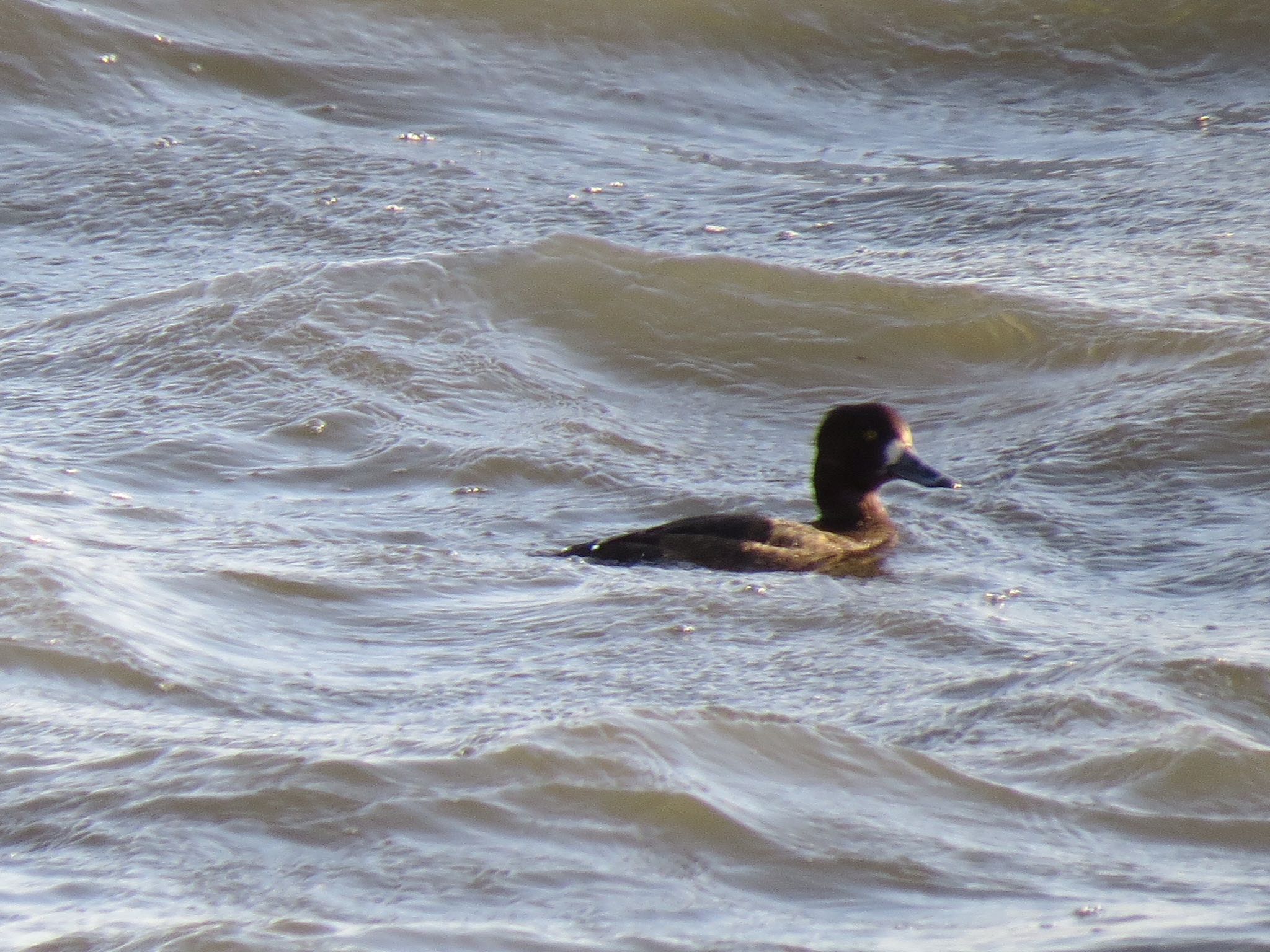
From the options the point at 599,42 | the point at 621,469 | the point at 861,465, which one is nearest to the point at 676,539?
the point at 861,465

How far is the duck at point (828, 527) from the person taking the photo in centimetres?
633

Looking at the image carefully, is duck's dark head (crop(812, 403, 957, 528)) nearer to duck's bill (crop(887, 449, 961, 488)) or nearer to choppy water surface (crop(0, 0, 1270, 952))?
duck's bill (crop(887, 449, 961, 488))

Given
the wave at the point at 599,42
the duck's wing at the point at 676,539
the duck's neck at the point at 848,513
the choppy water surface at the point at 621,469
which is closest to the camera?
the choppy water surface at the point at 621,469

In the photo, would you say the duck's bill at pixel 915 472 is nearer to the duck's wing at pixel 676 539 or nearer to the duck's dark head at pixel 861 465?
the duck's dark head at pixel 861 465

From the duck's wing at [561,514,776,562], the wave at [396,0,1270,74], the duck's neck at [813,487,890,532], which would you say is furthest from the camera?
the wave at [396,0,1270,74]

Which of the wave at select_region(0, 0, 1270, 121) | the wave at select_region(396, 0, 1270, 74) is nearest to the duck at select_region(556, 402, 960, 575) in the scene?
the wave at select_region(0, 0, 1270, 121)

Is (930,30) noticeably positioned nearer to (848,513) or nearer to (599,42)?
(599,42)

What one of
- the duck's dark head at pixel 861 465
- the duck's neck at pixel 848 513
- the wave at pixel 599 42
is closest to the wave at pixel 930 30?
the wave at pixel 599 42

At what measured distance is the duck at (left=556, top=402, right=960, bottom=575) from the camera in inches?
249

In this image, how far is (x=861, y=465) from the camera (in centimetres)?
697

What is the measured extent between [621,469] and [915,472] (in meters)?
1.19

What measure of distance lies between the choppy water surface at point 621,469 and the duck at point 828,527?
0.54 feet

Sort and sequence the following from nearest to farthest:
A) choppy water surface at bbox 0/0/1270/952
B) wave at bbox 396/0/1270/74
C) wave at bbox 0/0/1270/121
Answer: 1. choppy water surface at bbox 0/0/1270/952
2. wave at bbox 0/0/1270/121
3. wave at bbox 396/0/1270/74

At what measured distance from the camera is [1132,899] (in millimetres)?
3830
